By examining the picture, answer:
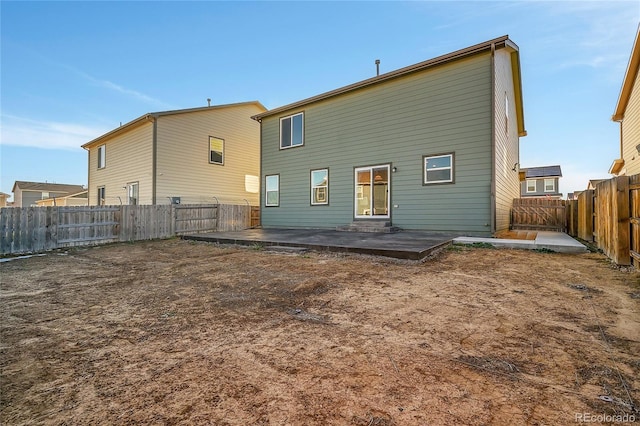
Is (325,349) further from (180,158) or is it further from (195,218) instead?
(180,158)

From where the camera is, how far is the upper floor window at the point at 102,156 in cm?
1627

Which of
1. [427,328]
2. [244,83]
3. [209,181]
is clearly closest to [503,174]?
[427,328]

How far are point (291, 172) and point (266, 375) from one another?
35.1ft

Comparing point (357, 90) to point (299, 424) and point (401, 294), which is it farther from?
point (299, 424)

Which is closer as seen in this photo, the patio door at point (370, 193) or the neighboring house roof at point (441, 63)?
the neighboring house roof at point (441, 63)

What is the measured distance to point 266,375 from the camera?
5.61 ft

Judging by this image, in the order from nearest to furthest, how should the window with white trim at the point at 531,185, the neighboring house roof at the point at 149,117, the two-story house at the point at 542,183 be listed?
the neighboring house roof at the point at 149,117 → the two-story house at the point at 542,183 → the window with white trim at the point at 531,185

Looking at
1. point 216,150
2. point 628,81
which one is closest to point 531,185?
point 628,81

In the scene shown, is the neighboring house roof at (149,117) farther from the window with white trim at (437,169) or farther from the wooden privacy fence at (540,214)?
the wooden privacy fence at (540,214)

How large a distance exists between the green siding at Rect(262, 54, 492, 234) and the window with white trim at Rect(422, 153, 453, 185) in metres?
0.17

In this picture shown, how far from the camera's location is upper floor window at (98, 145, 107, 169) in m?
16.3

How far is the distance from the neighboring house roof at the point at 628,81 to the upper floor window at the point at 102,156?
2303 cm

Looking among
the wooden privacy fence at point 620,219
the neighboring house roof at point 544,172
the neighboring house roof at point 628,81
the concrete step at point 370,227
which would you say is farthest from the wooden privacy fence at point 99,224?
the neighboring house roof at point 544,172

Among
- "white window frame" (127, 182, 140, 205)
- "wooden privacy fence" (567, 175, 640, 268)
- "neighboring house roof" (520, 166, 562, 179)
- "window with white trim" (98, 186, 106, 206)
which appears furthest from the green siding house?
"neighboring house roof" (520, 166, 562, 179)
